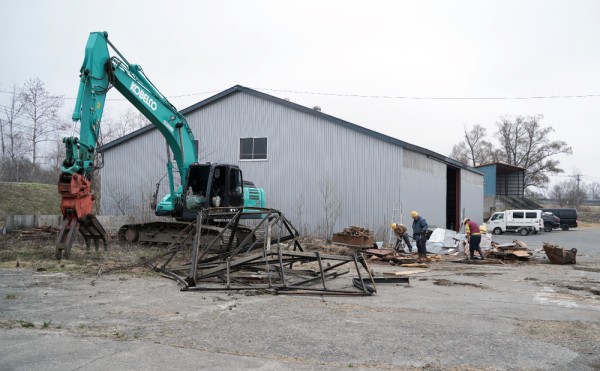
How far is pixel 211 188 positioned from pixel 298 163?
27.9 ft

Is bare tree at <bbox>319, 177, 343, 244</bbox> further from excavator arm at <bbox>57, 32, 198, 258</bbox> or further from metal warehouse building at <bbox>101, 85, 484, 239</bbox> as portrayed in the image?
excavator arm at <bbox>57, 32, 198, 258</bbox>

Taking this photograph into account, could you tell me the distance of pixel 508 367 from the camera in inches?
210

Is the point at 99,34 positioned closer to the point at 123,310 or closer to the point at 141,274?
the point at 141,274

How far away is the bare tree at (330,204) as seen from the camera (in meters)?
23.0

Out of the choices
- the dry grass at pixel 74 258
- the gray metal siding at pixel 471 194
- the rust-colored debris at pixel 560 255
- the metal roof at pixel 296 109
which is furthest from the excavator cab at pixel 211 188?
the gray metal siding at pixel 471 194

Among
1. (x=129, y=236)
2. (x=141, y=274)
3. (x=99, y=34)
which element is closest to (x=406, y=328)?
(x=141, y=274)

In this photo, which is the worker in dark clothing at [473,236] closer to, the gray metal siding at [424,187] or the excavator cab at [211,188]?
the gray metal siding at [424,187]

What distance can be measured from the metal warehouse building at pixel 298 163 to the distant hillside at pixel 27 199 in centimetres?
880

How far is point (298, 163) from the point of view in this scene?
23953mm

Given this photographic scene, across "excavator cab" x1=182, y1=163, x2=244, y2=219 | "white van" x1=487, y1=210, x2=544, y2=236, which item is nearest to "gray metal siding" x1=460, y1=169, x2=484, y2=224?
"white van" x1=487, y1=210, x2=544, y2=236

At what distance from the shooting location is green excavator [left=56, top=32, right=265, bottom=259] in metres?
11.7

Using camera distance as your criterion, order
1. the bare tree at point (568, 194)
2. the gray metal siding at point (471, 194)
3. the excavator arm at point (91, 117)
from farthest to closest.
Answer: the bare tree at point (568, 194) → the gray metal siding at point (471, 194) → the excavator arm at point (91, 117)

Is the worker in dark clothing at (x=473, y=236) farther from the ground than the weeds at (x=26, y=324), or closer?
farther from the ground

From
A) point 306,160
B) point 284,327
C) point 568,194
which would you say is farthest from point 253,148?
point 568,194
